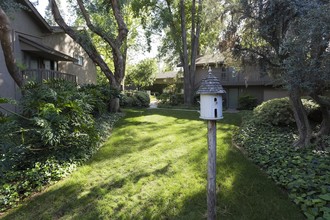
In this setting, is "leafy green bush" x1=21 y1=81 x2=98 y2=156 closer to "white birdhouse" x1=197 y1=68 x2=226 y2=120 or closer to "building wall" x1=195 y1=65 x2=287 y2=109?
"white birdhouse" x1=197 y1=68 x2=226 y2=120

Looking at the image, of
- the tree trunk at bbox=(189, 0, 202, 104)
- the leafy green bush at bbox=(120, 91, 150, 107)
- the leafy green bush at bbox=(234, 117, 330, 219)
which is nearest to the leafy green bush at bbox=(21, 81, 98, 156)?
the leafy green bush at bbox=(234, 117, 330, 219)

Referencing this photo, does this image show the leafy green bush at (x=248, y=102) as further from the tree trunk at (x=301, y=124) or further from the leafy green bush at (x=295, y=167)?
the tree trunk at (x=301, y=124)

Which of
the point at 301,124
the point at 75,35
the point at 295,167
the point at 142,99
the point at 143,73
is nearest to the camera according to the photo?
the point at 295,167

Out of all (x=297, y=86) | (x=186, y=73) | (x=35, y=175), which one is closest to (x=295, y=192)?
(x=297, y=86)

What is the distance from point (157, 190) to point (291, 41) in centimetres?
458

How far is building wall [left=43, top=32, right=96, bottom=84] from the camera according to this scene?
50.4 ft

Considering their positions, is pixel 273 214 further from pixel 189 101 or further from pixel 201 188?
pixel 189 101

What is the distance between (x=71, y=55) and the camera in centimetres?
1698

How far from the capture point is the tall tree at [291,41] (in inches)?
197

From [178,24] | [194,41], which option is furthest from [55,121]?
[178,24]

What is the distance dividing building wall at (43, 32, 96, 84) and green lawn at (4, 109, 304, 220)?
38.2 ft

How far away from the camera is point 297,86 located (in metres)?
5.46

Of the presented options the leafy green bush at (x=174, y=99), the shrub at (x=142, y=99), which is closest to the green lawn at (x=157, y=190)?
the shrub at (x=142, y=99)

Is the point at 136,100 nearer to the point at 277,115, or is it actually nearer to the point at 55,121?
the point at 277,115
